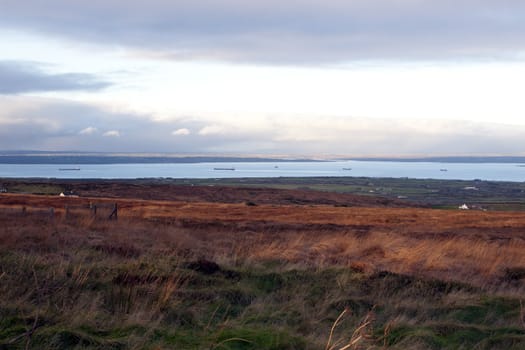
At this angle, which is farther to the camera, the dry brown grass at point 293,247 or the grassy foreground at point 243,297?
the dry brown grass at point 293,247

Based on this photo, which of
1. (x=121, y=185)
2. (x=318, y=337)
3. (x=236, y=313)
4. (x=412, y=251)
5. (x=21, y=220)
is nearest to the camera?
(x=318, y=337)

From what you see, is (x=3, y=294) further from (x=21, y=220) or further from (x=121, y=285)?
(x=21, y=220)

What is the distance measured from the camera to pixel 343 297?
10.4 metres

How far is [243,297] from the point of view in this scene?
1048cm

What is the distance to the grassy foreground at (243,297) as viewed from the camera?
7.44m

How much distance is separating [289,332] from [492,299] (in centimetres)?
463

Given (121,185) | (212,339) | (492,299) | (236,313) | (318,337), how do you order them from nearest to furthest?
(212,339)
(318,337)
(236,313)
(492,299)
(121,185)

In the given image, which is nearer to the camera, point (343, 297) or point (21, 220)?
point (343, 297)

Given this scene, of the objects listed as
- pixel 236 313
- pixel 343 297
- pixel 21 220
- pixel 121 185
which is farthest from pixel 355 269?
pixel 121 185

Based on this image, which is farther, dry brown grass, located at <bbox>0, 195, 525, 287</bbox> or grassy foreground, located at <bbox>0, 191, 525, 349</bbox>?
dry brown grass, located at <bbox>0, 195, 525, 287</bbox>

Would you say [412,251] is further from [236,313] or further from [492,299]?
[236,313]

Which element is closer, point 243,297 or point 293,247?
point 243,297

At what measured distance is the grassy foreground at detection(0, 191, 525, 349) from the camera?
7438 millimetres

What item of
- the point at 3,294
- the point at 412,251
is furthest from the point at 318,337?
the point at 412,251
